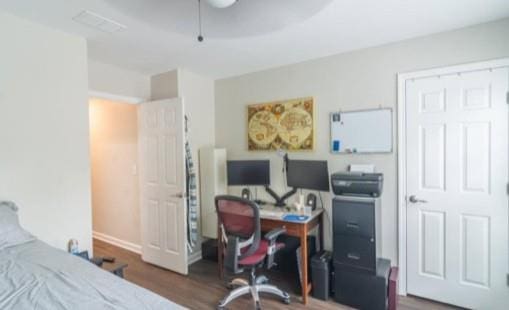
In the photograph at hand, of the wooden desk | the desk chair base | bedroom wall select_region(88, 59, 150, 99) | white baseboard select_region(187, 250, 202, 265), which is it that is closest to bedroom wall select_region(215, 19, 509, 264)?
the wooden desk

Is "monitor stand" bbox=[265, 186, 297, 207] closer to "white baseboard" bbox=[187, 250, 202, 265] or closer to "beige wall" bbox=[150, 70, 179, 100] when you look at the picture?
"white baseboard" bbox=[187, 250, 202, 265]

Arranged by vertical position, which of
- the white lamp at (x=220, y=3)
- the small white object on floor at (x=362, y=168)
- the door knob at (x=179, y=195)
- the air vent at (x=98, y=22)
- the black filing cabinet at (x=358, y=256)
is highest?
the air vent at (x=98, y=22)

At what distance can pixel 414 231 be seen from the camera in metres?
2.51

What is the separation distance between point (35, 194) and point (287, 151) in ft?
7.88

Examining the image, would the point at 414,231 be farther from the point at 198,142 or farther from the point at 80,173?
the point at 80,173

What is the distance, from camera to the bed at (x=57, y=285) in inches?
42.9

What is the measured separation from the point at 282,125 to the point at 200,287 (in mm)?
1981

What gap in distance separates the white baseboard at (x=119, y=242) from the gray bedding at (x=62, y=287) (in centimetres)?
226

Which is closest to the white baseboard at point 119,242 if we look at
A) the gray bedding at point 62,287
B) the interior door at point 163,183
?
the interior door at point 163,183

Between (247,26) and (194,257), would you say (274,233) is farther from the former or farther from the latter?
(247,26)

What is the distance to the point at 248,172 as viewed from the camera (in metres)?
3.21

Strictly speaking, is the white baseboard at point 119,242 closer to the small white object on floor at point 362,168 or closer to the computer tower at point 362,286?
the computer tower at point 362,286

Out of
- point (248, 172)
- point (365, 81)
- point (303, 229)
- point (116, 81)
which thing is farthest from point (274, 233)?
point (116, 81)

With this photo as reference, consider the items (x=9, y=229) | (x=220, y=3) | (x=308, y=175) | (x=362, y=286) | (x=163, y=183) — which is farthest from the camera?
(x=163, y=183)
